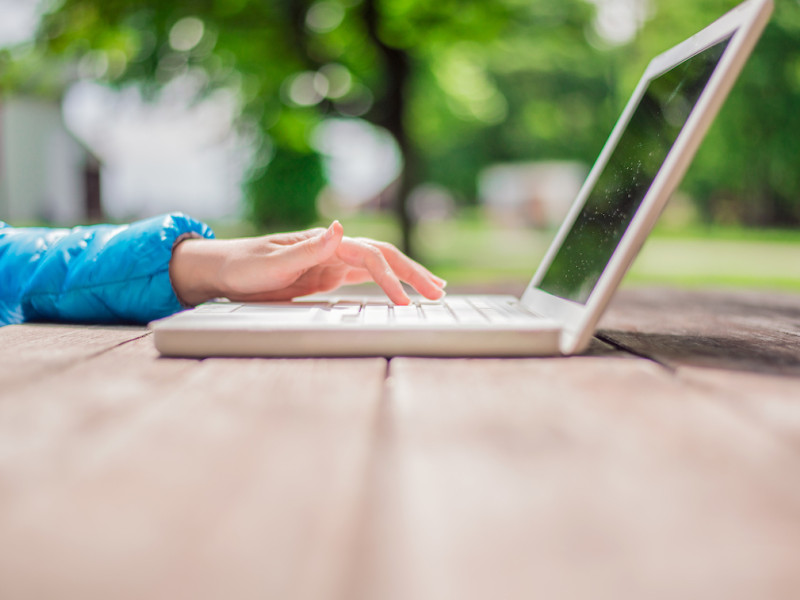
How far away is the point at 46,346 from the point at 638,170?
84 centimetres

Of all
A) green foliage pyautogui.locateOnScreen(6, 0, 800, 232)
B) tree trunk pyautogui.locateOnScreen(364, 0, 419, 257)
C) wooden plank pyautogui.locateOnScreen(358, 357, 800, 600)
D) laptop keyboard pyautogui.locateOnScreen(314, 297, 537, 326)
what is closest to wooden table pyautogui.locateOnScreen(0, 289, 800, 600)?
wooden plank pyautogui.locateOnScreen(358, 357, 800, 600)

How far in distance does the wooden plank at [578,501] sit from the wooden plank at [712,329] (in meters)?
0.22

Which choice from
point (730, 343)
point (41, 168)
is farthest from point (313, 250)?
point (41, 168)

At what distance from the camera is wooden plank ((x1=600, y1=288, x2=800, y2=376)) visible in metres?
0.78

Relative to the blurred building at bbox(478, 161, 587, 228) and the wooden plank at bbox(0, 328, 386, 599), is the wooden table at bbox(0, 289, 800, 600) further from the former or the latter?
the blurred building at bbox(478, 161, 587, 228)

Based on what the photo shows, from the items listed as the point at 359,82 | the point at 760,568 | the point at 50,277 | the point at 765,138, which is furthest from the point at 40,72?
the point at 765,138

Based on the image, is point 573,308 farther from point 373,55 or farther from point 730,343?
point 373,55

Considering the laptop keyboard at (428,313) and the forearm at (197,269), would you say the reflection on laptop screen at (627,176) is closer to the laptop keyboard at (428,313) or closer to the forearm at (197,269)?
the laptop keyboard at (428,313)

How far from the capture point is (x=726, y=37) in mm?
757

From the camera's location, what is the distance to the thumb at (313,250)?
966 mm

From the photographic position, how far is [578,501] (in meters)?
0.38

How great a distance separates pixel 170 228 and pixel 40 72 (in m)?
8.62

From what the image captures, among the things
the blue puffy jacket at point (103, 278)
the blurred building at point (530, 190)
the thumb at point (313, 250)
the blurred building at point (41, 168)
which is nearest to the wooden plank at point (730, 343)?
the thumb at point (313, 250)

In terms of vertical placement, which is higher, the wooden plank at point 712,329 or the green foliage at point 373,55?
the green foliage at point 373,55
